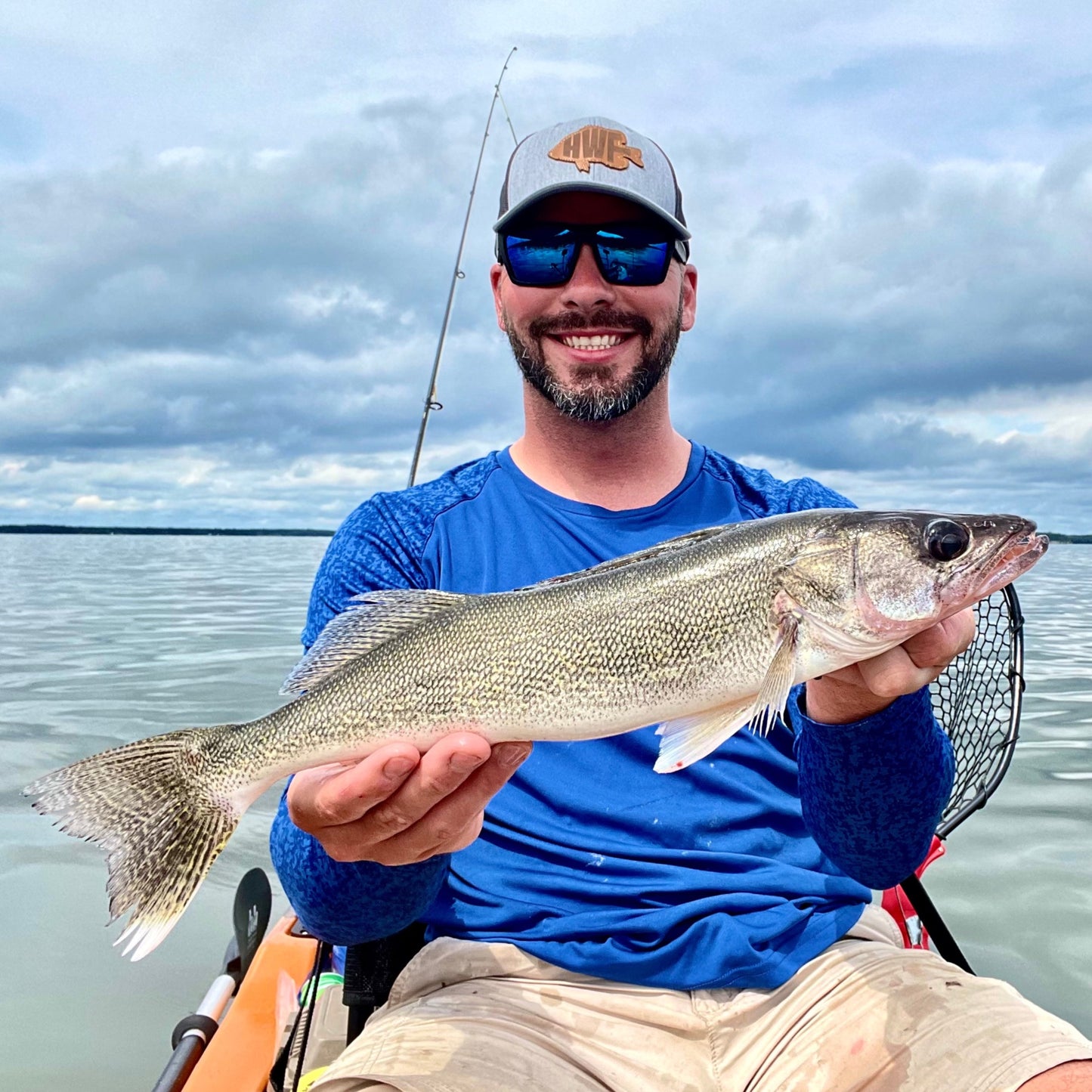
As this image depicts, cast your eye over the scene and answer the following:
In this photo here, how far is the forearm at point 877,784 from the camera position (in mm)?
2869

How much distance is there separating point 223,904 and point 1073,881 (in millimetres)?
5653

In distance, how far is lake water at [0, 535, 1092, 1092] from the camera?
4.94 metres

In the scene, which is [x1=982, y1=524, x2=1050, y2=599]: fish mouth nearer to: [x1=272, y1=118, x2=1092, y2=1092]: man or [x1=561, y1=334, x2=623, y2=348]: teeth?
[x1=272, y1=118, x2=1092, y2=1092]: man

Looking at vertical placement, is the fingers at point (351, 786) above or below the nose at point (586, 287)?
below

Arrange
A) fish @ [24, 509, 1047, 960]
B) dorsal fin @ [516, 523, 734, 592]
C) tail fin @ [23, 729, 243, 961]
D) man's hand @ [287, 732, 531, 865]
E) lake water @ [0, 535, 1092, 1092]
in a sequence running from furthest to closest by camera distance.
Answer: lake water @ [0, 535, 1092, 1092]
dorsal fin @ [516, 523, 734, 592]
tail fin @ [23, 729, 243, 961]
fish @ [24, 509, 1047, 960]
man's hand @ [287, 732, 531, 865]

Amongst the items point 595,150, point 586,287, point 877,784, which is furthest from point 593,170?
point 877,784

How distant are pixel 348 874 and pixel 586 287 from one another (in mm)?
2439

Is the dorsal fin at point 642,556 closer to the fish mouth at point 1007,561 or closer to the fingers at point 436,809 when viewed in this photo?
the fingers at point 436,809

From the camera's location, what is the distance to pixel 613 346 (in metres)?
3.95

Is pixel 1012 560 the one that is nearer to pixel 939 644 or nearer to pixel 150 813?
pixel 939 644

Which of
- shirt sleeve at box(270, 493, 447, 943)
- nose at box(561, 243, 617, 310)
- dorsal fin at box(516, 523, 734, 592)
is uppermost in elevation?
nose at box(561, 243, 617, 310)

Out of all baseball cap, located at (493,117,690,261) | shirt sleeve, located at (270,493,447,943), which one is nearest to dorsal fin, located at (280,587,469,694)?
shirt sleeve, located at (270,493,447,943)

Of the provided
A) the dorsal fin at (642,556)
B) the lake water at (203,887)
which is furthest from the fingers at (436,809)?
the lake water at (203,887)

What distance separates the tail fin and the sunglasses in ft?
7.42
